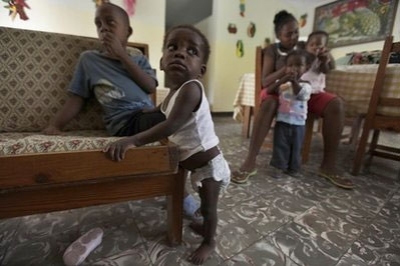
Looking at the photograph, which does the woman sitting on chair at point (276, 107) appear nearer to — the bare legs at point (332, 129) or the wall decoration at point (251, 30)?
the bare legs at point (332, 129)

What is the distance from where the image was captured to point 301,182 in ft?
4.04

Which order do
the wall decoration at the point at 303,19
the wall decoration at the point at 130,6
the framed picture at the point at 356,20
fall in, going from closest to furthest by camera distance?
the wall decoration at the point at 130,6 < the framed picture at the point at 356,20 < the wall decoration at the point at 303,19

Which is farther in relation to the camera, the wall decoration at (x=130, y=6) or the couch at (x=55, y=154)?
the wall decoration at (x=130, y=6)

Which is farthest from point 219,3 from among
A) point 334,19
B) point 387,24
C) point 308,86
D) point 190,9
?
point 308,86

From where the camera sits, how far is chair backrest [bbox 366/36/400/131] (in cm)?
116

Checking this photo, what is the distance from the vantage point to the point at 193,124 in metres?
0.62

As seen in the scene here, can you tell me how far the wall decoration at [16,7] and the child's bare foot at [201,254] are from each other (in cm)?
292

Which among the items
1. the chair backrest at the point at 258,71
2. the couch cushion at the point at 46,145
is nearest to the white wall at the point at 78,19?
the chair backrest at the point at 258,71

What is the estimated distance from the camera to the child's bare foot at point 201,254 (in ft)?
2.09

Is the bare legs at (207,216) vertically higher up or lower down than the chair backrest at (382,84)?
lower down

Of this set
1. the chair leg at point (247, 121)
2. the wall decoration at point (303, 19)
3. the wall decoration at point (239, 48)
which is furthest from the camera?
the wall decoration at point (303, 19)

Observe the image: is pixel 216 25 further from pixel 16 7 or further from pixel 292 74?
pixel 292 74

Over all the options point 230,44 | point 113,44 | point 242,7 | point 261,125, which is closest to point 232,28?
point 230,44

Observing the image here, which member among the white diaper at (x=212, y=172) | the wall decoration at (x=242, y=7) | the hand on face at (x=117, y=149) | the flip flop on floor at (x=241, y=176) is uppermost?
the wall decoration at (x=242, y=7)
